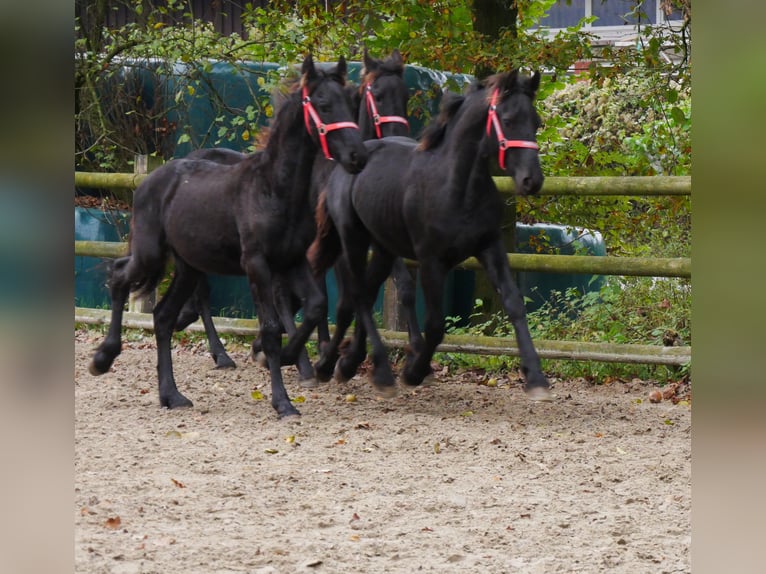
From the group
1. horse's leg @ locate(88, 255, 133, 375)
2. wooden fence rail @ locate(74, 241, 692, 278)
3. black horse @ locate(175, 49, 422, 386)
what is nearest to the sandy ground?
horse's leg @ locate(88, 255, 133, 375)

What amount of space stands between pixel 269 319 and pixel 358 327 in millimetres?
1101

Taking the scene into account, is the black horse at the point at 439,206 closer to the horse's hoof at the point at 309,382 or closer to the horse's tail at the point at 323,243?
the horse's tail at the point at 323,243

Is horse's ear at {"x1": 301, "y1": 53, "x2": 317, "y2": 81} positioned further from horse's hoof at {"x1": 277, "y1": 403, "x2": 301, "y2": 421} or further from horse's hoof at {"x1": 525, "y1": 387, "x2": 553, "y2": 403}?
horse's hoof at {"x1": 525, "y1": 387, "x2": 553, "y2": 403}

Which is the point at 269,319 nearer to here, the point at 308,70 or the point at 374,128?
the point at 308,70

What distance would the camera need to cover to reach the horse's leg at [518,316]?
20.4ft

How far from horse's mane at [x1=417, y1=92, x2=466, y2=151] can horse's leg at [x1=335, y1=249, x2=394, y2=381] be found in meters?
0.95

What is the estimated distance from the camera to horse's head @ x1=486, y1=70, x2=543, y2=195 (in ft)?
20.5

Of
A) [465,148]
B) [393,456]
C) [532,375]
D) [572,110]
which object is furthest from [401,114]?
[572,110]

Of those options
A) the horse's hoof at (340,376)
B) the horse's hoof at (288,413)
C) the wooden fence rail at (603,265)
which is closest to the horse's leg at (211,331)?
the horse's hoof at (340,376)

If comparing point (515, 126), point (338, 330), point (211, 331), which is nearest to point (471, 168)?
point (515, 126)
